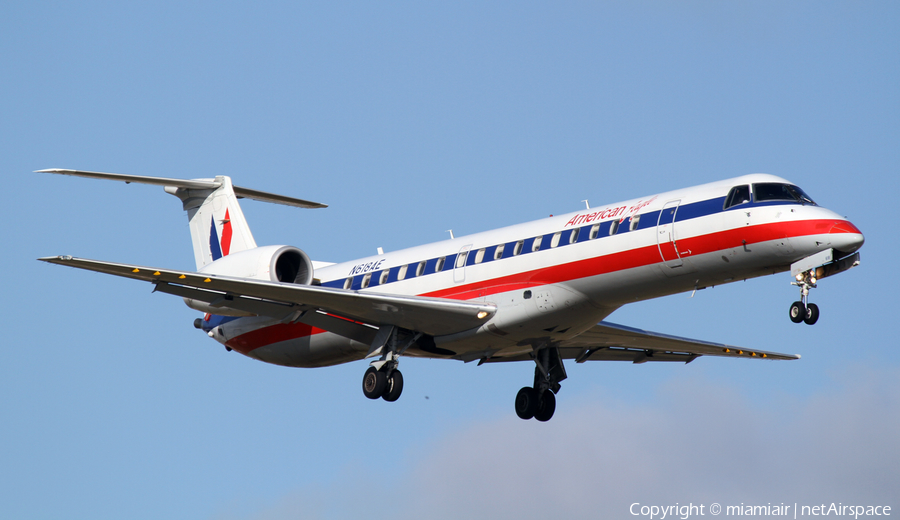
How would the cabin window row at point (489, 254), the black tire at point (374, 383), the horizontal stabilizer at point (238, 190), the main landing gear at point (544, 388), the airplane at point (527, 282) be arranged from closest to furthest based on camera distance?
1. the airplane at point (527, 282)
2. the cabin window row at point (489, 254)
3. the black tire at point (374, 383)
4. the main landing gear at point (544, 388)
5. the horizontal stabilizer at point (238, 190)

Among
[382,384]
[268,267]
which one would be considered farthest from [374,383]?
[268,267]

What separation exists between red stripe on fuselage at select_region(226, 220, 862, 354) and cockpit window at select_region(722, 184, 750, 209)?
565 mm

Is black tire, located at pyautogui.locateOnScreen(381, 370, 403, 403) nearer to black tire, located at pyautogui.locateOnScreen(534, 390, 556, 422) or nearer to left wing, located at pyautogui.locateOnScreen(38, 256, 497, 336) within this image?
left wing, located at pyautogui.locateOnScreen(38, 256, 497, 336)

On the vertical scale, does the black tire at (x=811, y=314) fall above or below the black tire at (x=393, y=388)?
above

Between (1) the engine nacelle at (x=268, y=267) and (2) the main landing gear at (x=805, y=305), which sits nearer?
(2) the main landing gear at (x=805, y=305)

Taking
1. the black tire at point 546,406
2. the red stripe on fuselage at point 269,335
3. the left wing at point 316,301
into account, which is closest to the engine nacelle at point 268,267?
the red stripe on fuselage at point 269,335

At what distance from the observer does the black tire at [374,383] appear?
76.4 ft

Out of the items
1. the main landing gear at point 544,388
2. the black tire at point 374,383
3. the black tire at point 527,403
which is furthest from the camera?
the black tire at point 527,403

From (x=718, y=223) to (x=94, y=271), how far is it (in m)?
12.0

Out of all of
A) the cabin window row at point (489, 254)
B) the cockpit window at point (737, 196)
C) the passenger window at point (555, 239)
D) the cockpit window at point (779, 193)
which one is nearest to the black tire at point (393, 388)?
the cabin window row at point (489, 254)

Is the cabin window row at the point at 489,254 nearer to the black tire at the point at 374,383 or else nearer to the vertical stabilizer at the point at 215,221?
the black tire at the point at 374,383

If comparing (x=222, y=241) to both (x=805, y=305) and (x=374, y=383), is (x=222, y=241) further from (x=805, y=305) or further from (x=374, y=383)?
(x=805, y=305)

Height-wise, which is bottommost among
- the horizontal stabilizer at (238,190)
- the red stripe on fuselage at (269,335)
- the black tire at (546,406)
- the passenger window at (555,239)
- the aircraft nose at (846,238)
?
the black tire at (546,406)

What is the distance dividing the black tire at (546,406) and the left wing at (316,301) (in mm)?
3600
